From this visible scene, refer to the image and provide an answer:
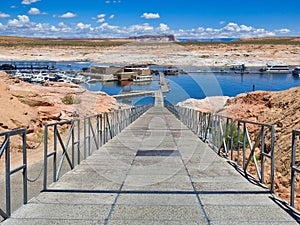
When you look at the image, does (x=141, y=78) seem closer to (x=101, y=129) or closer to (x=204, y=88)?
(x=204, y=88)

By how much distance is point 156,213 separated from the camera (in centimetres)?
575

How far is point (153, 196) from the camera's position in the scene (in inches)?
261

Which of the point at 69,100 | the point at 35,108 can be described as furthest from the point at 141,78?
the point at 35,108

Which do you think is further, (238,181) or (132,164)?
(132,164)

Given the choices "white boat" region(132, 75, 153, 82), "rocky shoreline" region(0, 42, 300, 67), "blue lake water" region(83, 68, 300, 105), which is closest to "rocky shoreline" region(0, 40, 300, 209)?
Answer: "blue lake water" region(83, 68, 300, 105)

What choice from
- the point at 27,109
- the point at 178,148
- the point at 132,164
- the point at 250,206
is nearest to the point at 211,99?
the point at 27,109

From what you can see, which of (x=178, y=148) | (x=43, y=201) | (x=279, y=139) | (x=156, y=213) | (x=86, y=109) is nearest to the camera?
(x=156, y=213)

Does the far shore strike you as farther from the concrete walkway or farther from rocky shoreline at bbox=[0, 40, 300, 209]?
the concrete walkway

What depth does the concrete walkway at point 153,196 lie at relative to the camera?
5559 millimetres

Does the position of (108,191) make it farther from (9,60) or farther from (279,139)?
(9,60)

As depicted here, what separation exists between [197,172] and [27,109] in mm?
11494

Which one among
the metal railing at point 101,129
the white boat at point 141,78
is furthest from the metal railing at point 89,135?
the white boat at point 141,78

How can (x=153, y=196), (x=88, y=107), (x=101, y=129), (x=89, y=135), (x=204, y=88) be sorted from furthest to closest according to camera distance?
(x=204, y=88)
(x=88, y=107)
(x=101, y=129)
(x=89, y=135)
(x=153, y=196)

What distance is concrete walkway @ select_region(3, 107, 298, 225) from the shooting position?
5.56m
